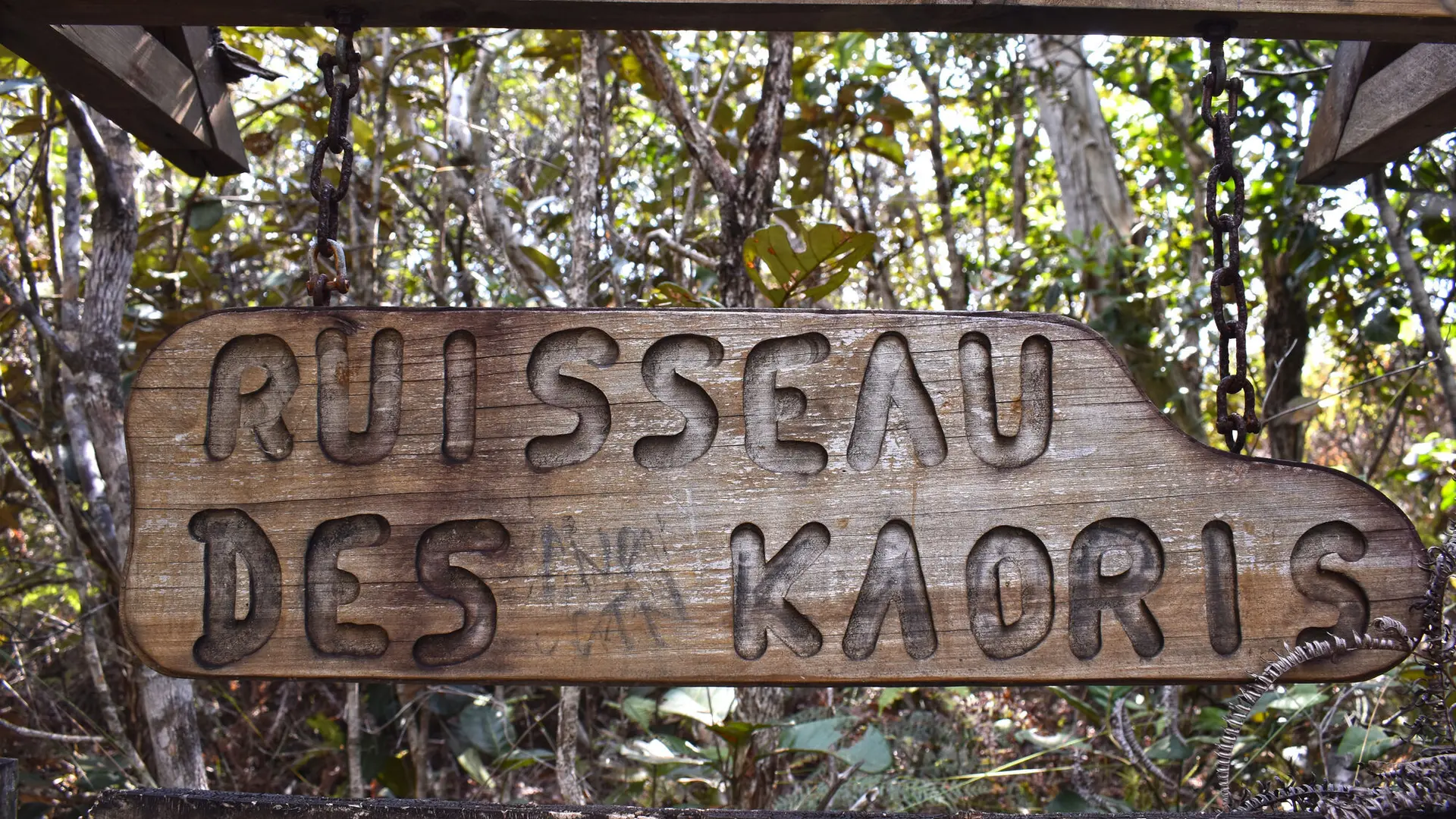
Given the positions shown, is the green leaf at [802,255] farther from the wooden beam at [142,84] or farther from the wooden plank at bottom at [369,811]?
the wooden plank at bottom at [369,811]

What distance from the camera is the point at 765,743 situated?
81.5 inches

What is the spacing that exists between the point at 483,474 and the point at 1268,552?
0.84 m

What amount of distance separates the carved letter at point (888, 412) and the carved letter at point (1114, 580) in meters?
0.19

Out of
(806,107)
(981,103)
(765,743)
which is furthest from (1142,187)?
(765,743)

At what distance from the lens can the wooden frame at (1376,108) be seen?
1094 millimetres

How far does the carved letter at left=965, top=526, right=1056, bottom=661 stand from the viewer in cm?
101

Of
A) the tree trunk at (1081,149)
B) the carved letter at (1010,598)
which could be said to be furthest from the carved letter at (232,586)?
the tree trunk at (1081,149)

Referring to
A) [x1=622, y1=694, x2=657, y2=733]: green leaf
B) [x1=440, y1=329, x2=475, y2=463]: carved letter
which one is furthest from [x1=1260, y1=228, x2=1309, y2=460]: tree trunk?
[x1=440, y1=329, x2=475, y2=463]: carved letter

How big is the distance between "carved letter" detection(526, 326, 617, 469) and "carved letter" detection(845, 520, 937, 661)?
32 centimetres

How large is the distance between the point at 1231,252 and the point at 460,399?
876 millimetres

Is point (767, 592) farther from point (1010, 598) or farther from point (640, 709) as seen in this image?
point (640, 709)

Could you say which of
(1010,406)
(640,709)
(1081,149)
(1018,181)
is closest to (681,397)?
(1010,406)

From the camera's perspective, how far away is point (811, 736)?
182cm

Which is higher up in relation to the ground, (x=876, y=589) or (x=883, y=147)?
(x=883, y=147)
